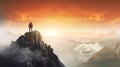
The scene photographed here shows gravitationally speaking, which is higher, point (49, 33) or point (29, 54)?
point (49, 33)

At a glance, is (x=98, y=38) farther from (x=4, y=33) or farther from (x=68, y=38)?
(x=4, y=33)

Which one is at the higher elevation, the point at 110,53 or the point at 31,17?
the point at 31,17

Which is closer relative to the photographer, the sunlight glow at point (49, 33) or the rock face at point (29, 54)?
the rock face at point (29, 54)

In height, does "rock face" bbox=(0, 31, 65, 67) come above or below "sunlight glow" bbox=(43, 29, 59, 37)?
below

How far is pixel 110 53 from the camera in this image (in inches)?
660

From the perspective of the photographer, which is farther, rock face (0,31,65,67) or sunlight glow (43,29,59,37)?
sunlight glow (43,29,59,37)

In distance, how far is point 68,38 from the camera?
1669 cm

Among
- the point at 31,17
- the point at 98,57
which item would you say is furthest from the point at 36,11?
the point at 98,57

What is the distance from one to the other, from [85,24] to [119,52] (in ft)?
4.68

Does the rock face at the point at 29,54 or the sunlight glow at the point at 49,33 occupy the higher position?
the sunlight glow at the point at 49,33

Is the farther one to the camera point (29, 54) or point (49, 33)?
point (49, 33)

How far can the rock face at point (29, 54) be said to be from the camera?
53.5ft

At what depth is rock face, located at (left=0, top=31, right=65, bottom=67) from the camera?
16.3 meters

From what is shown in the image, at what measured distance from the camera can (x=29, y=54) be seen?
1638 centimetres
